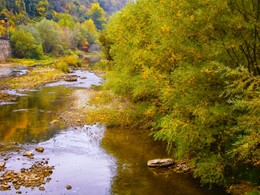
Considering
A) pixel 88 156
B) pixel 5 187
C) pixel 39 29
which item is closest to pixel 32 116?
pixel 88 156

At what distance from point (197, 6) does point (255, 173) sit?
7535 millimetres

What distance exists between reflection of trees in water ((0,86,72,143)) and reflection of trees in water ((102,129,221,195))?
5259 mm

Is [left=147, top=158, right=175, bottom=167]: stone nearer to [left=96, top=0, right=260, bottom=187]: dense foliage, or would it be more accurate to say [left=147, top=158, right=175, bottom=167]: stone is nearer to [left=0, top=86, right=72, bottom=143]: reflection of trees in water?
[left=96, top=0, right=260, bottom=187]: dense foliage

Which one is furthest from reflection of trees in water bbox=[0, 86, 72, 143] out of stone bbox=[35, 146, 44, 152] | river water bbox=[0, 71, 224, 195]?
stone bbox=[35, 146, 44, 152]

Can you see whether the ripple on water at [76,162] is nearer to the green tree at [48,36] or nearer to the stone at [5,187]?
the stone at [5,187]

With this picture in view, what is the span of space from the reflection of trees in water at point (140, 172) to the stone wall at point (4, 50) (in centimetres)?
6759

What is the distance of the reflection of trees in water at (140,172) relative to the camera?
1559 cm

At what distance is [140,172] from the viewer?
57.8 feet

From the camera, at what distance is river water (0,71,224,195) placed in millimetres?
15773

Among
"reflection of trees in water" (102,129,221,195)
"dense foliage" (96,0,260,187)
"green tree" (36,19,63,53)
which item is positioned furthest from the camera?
"green tree" (36,19,63,53)

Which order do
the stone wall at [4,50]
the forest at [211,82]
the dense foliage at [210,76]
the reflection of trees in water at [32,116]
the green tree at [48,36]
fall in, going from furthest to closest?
1. the green tree at [48,36]
2. the stone wall at [4,50]
3. the reflection of trees in water at [32,116]
4. the dense foliage at [210,76]
5. the forest at [211,82]

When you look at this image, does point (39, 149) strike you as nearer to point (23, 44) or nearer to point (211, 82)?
point (211, 82)

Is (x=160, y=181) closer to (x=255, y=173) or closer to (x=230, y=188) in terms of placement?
(x=230, y=188)

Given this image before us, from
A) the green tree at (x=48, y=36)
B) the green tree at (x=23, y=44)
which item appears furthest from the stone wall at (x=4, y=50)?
the green tree at (x=48, y=36)
